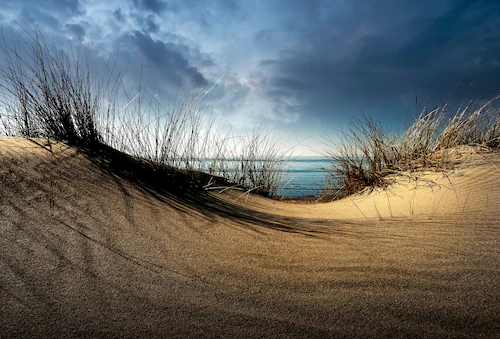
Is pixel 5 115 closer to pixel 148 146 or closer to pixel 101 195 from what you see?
pixel 148 146

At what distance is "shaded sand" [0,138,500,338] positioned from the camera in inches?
37.2

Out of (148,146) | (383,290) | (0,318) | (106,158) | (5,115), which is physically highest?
→ (5,115)

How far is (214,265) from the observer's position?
1310 millimetres

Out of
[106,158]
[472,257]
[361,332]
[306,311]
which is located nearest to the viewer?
[361,332]

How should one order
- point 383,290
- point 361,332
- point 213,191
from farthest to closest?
1. point 213,191
2. point 383,290
3. point 361,332

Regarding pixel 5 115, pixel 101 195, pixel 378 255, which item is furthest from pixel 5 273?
pixel 5 115

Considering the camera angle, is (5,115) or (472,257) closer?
(472,257)

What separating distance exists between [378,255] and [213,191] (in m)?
2.01

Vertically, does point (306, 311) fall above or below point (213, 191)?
below

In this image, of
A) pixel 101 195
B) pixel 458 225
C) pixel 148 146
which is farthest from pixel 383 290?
pixel 148 146

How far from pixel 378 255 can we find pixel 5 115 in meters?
4.27

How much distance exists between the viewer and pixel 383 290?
43.1 inches

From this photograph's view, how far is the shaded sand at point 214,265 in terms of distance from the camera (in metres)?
0.94

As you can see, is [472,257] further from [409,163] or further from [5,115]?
[5,115]
